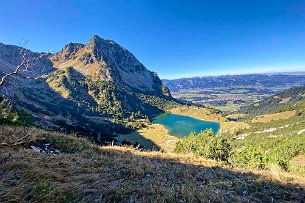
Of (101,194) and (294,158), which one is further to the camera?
(294,158)

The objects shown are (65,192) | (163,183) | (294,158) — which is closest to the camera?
(65,192)

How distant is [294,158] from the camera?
15375 cm

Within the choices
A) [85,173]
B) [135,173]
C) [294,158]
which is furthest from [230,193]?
[294,158]

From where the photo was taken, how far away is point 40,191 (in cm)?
711

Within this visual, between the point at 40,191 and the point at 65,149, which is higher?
the point at 40,191

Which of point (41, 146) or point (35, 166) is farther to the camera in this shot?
point (41, 146)

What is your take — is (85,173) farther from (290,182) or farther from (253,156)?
(253,156)

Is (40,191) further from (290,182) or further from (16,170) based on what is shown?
(290,182)

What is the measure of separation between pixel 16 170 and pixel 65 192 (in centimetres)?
225

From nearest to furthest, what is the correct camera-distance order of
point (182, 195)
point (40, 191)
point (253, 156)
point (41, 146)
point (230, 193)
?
point (40, 191), point (182, 195), point (230, 193), point (41, 146), point (253, 156)

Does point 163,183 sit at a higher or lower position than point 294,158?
higher

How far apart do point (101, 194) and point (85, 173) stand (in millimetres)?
2774

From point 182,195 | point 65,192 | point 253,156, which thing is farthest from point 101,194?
point 253,156

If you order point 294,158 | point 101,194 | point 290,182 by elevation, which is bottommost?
point 294,158
